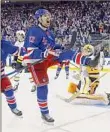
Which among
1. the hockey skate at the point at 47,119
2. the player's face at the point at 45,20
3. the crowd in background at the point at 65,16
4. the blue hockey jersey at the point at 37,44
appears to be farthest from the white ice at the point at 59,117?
the crowd in background at the point at 65,16

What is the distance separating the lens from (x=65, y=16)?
1164 cm

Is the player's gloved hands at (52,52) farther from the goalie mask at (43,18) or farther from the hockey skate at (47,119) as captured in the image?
the hockey skate at (47,119)

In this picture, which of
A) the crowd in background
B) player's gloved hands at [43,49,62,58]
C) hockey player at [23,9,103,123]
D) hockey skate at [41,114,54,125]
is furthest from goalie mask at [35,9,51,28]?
the crowd in background

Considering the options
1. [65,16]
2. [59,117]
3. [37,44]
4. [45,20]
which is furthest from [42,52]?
[65,16]

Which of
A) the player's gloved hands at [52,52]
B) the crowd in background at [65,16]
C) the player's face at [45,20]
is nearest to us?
the player's gloved hands at [52,52]

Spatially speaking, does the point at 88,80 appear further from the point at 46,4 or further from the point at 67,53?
the point at 46,4

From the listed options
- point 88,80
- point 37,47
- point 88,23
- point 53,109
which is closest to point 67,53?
point 37,47

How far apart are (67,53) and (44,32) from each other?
8.8 inches

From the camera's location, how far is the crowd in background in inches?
403

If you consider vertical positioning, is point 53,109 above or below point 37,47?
below

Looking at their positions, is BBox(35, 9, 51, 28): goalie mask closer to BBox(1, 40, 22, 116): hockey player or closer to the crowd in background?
BBox(1, 40, 22, 116): hockey player

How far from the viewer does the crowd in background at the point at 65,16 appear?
10227 mm

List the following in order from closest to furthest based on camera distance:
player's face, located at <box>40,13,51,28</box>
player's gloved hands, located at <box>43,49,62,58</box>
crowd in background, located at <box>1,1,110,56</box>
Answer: player's gloved hands, located at <box>43,49,62,58</box> < player's face, located at <box>40,13,51,28</box> < crowd in background, located at <box>1,1,110,56</box>

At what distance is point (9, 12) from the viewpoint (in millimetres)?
11977
